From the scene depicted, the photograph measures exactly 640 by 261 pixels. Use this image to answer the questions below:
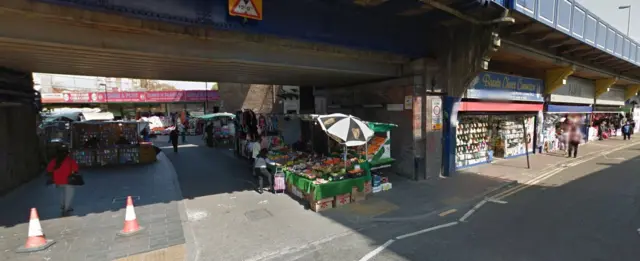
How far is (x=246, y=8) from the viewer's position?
6305 mm

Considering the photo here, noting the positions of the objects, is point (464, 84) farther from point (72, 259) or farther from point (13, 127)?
point (13, 127)

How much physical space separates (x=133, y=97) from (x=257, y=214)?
37.3 meters

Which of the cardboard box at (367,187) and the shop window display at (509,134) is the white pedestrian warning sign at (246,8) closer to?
the cardboard box at (367,187)

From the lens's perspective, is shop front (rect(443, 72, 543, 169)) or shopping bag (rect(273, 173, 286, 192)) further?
shop front (rect(443, 72, 543, 169))

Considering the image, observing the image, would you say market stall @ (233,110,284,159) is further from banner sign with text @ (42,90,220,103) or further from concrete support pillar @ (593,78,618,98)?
banner sign with text @ (42,90,220,103)

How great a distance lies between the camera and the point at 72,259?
15.9 feet

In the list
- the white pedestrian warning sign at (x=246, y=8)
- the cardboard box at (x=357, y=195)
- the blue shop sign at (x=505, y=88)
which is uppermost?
the white pedestrian warning sign at (x=246, y=8)

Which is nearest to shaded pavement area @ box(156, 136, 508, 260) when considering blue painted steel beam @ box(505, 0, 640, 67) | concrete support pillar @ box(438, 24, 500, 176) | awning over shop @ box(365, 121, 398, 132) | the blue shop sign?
concrete support pillar @ box(438, 24, 500, 176)

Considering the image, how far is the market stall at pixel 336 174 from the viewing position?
24.7ft

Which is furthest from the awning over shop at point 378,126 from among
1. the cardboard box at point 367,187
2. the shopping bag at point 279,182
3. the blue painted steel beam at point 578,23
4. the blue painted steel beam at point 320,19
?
the blue painted steel beam at point 578,23

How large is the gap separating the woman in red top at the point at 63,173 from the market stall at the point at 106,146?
23.3 feet

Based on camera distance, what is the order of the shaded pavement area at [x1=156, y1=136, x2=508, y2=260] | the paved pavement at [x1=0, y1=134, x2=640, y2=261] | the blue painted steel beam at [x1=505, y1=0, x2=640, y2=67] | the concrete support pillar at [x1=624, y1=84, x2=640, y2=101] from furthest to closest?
the concrete support pillar at [x1=624, y1=84, x2=640, y2=101], the blue painted steel beam at [x1=505, y1=0, x2=640, y2=67], the shaded pavement area at [x1=156, y1=136, x2=508, y2=260], the paved pavement at [x1=0, y1=134, x2=640, y2=261]

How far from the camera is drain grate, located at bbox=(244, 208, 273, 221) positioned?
6898 mm

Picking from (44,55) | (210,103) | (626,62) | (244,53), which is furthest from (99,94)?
(626,62)
